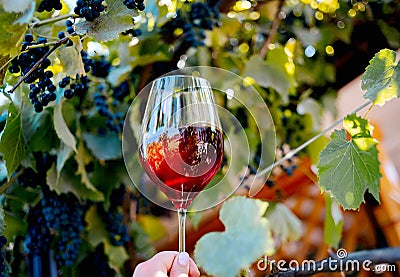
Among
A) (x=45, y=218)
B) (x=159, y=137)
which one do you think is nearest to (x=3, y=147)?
(x=45, y=218)

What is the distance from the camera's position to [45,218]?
0.88 m

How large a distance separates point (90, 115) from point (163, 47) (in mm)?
203

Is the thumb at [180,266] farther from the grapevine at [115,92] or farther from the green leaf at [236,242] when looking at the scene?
the grapevine at [115,92]

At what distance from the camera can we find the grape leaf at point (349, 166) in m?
0.59

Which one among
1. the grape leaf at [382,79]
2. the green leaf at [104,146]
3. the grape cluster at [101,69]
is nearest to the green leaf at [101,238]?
the green leaf at [104,146]

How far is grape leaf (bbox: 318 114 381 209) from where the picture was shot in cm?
59

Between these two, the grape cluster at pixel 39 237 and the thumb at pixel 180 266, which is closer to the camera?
the thumb at pixel 180 266

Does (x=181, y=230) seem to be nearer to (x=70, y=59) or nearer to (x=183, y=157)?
(x=183, y=157)

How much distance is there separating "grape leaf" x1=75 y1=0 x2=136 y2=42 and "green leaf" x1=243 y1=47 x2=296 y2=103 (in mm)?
482

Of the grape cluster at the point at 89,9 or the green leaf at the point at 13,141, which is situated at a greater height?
the grape cluster at the point at 89,9

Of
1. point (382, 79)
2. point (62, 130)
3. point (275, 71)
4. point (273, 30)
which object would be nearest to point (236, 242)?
point (382, 79)

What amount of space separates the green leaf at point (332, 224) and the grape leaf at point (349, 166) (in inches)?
15.1

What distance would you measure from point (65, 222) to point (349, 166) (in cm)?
49

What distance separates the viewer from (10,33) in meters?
0.53
